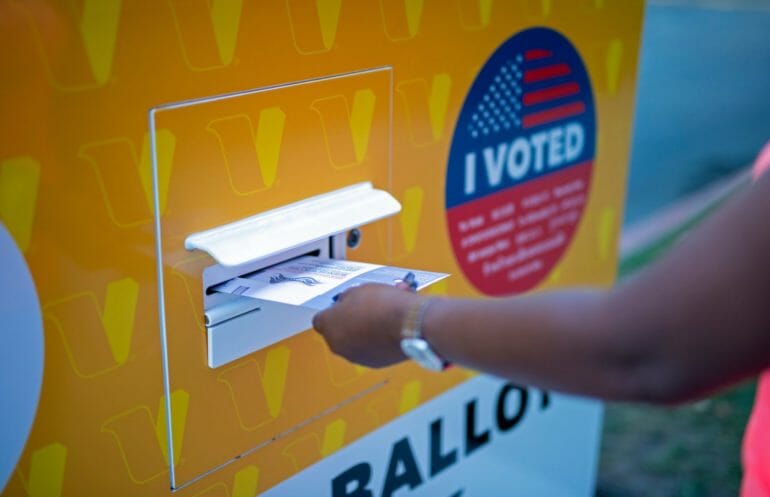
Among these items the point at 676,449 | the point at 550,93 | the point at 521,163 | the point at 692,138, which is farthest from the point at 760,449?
the point at 692,138

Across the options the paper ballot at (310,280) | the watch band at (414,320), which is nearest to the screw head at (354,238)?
the paper ballot at (310,280)

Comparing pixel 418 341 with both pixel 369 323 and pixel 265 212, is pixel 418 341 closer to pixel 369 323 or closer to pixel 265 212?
pixel 369 323

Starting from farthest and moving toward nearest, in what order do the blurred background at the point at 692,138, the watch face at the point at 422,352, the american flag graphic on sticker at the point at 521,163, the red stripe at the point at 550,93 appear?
the blurred background at the point at 692,138, the red stripe at the point at 550,93, the american flag graphic on sticker at the point at 521,163, the watch face at the point at 422,352

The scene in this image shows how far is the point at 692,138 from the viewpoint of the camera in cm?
645

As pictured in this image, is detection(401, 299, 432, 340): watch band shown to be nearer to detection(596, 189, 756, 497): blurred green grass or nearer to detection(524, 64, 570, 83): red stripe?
detection(524, 64, 570, 83): red stripe

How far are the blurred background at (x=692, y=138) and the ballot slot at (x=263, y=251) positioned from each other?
8.60ft

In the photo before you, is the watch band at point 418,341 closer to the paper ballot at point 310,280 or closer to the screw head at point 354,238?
the paper ballot at point 310,280

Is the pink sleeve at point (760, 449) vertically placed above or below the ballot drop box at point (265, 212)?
below

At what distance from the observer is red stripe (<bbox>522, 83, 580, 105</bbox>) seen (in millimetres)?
1989

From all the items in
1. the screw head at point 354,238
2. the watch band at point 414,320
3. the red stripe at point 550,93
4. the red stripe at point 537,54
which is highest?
the red stripe at point 537,54

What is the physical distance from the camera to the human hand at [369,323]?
1225 mm

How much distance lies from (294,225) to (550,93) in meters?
0.81

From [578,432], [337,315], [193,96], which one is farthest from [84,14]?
[578,432]

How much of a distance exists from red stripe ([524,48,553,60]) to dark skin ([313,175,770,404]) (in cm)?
96
